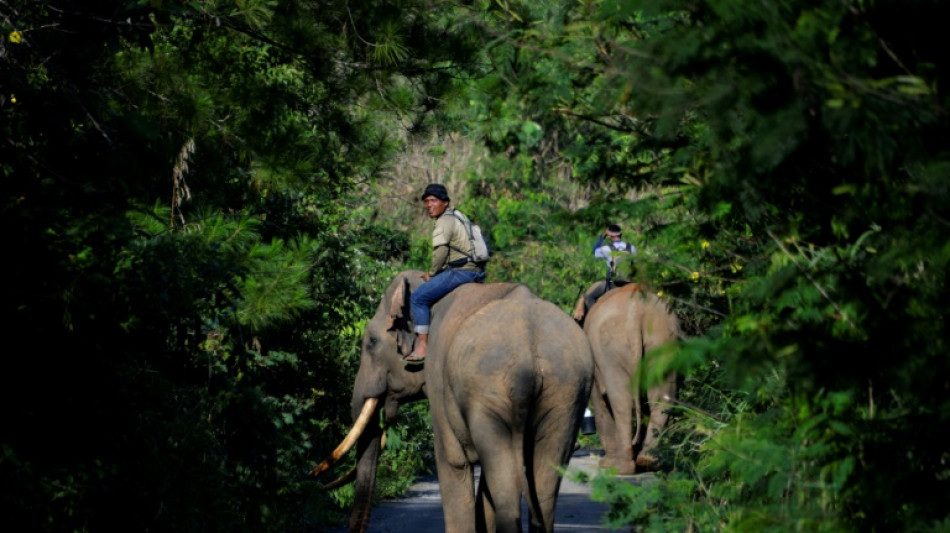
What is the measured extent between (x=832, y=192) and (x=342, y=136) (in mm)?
6793

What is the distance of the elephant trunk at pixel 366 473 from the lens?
11.6m

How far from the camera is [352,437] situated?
1202 centimetres

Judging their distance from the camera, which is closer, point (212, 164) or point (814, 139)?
point (814, 139)

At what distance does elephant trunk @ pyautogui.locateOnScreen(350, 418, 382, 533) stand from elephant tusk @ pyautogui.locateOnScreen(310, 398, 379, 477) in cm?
9

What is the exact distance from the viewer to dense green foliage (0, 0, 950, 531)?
414cm

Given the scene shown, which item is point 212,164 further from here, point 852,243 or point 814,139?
point 814,139

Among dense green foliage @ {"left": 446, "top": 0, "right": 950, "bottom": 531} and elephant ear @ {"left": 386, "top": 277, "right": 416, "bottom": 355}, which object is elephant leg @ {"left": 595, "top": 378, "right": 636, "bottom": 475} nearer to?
elephant ear @ {"left": 386, "top": 277, "right": 416, "bottom": 355}

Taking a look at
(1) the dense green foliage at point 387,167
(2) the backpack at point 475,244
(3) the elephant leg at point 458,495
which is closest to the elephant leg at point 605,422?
(1) the dense green foliage at point 387,167

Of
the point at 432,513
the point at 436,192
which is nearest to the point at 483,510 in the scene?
the point at 436,192

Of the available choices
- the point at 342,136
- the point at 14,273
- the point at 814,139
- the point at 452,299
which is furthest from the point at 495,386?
the point at 814,139

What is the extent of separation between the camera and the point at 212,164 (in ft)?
30.9

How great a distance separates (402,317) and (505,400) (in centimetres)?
240

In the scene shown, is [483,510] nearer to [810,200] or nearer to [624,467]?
[624,467]

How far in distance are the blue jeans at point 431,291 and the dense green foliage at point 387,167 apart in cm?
113
